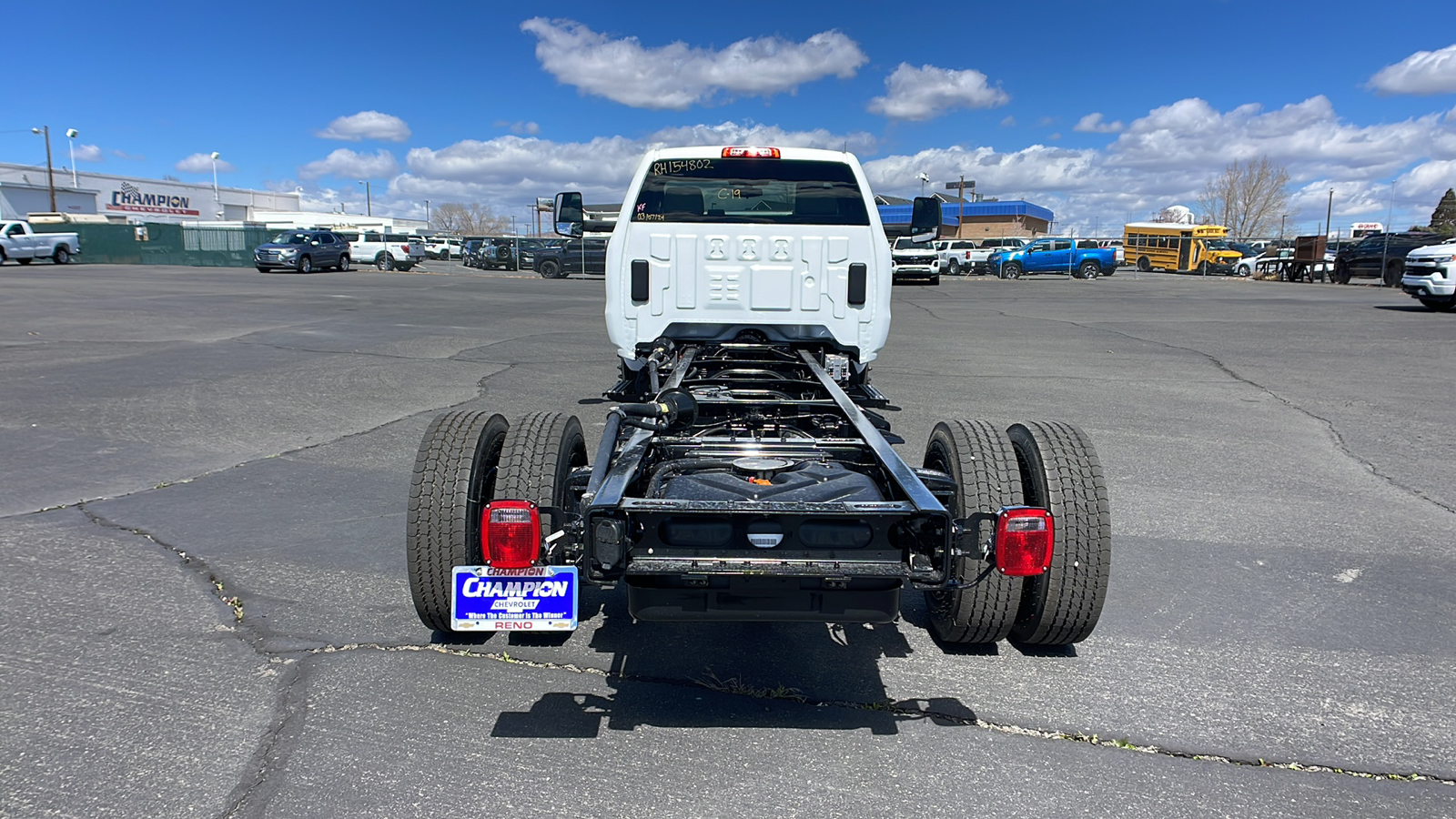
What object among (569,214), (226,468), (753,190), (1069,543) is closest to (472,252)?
(569,214)

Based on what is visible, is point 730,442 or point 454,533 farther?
point 730,442

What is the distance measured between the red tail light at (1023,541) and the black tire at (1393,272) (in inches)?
1400

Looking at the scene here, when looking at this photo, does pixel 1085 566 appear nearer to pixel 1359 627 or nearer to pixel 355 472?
pixel 1359 627

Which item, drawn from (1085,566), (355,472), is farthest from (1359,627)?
(355,472)

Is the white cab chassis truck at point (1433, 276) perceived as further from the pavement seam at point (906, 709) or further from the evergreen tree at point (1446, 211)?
the evergreen tree at point (1446, 211)

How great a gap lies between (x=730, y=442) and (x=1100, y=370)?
9028 mm

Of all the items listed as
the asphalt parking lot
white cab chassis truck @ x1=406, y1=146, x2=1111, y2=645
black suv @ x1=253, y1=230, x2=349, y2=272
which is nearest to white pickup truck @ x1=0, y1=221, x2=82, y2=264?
black suv @ x1=253, y1=230, x2=349, y2=272

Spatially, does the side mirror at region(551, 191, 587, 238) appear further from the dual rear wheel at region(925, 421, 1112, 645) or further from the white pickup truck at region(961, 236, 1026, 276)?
the white pickup truck at region(961, 236, 1026, 276)

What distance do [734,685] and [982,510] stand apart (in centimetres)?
111

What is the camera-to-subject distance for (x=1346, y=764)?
2.78m

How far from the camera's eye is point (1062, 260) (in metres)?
41.3

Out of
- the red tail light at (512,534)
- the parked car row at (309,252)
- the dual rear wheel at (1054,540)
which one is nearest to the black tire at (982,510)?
the dual rear wheel at (1054,540)

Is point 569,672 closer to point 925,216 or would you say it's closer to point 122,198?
point 925,216

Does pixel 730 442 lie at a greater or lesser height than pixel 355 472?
greater
